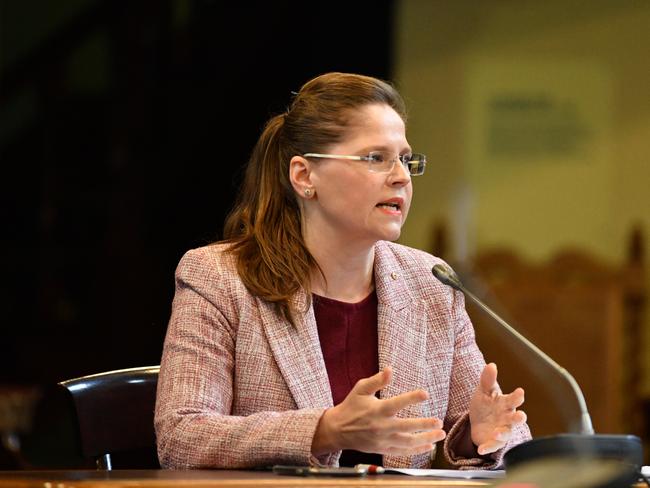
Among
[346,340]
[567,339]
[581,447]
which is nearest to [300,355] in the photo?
[346,340]

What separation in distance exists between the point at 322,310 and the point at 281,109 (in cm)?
416

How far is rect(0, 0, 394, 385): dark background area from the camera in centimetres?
633

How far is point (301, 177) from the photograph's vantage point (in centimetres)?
248

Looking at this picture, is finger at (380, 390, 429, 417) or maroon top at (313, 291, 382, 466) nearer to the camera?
finger at (380, 390, 429, 417)

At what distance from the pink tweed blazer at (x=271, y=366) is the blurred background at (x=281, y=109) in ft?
12.5

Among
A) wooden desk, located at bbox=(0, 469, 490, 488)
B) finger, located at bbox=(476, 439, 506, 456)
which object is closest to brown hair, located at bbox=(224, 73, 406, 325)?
finger, located at bbox=(476, 439, 506, 456)

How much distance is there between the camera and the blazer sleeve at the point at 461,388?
2289mm

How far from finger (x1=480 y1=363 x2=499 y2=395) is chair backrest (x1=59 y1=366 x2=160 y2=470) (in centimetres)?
66

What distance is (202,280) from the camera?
7.64 feet

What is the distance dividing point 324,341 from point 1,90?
4.98 m

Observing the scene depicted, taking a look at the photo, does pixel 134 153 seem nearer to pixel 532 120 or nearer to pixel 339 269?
pixel 532 120

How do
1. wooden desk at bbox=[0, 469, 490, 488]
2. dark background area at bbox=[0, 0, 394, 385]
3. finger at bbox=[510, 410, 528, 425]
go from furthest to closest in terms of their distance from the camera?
dark background area at bbox=[0, 0, 394, 385]
finger at bbox=[510, 410, 528, 425]
wooden desk at bbox=[0, 469, 490, 488]

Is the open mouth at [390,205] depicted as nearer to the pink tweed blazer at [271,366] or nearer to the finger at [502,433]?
the pink tweed blazer at [271,366]

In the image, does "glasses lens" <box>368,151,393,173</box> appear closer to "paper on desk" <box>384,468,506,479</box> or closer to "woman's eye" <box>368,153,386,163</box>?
"woman's eye" <box>368,153,386,163</box>
